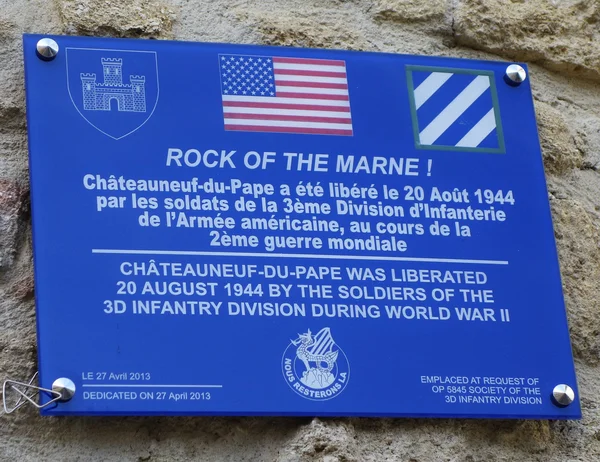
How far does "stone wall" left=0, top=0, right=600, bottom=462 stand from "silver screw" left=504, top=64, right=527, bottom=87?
81mm

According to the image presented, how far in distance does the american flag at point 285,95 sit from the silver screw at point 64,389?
1.76ft

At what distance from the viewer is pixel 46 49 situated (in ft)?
7.11

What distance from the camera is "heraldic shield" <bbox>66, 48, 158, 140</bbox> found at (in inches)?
84.2

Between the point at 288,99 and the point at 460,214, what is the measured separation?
1.17ft

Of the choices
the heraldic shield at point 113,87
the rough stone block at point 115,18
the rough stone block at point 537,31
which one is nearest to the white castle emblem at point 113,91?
the heraldic shield at point 113,87

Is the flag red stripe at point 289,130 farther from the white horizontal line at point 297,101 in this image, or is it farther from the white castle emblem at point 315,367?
the white castle emblem at point 315,367

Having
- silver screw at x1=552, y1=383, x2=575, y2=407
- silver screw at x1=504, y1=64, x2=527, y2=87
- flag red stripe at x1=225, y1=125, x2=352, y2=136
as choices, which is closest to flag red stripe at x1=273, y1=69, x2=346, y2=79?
flag red stripe at x1=225, y1=125, x2=352, y2=136

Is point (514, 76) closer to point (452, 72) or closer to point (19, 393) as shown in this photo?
point (452, 72)

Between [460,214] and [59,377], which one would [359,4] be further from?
[59,377]

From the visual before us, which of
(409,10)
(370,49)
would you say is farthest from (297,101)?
(409,10)

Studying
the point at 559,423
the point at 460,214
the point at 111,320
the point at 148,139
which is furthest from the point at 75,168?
the point at 559,423

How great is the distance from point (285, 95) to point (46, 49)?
41 cm

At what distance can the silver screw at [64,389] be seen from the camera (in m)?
1.90

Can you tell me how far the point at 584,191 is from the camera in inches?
94.2
